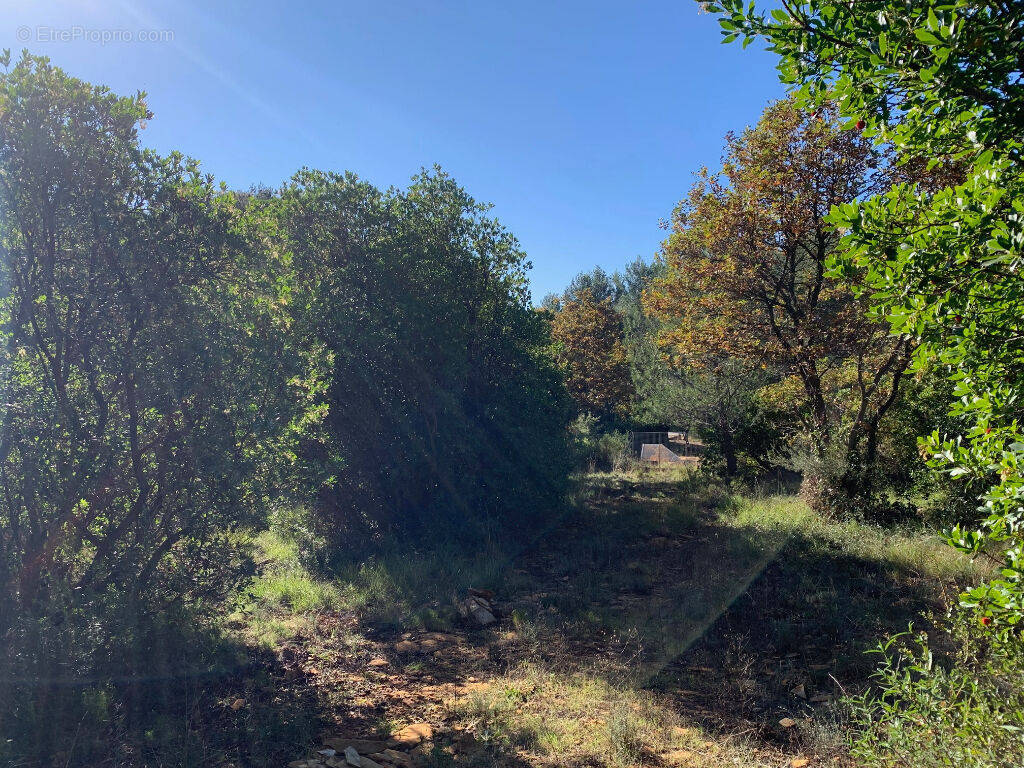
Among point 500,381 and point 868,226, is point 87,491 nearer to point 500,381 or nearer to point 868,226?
point 868,226

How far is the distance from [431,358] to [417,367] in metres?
0.31

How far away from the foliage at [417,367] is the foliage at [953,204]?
799 centimetres

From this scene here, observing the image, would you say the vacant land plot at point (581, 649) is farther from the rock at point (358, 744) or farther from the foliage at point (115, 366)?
the foliage at point (115, 366)

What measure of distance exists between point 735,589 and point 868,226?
6.33 m

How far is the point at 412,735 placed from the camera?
4469 millimetres

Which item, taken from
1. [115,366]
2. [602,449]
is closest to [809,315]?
[115,366]

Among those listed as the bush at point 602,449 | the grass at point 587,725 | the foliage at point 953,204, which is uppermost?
the foliage at point 953,204

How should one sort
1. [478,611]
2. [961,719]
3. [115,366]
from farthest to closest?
1. [478,611]
2. [115,366]
3. [961,719]

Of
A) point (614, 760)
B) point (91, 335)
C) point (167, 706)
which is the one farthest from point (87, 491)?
point (614, 760)

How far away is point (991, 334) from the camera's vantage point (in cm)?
213

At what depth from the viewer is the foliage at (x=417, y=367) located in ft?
32.0

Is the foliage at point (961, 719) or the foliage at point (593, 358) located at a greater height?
the foliage at point (593, 358)

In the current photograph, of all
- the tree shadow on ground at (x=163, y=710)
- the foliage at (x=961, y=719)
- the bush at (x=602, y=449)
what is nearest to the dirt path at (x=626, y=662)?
the tree shadow on ground at (x=163, y=710)

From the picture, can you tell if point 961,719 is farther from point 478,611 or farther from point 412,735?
point 478,611
